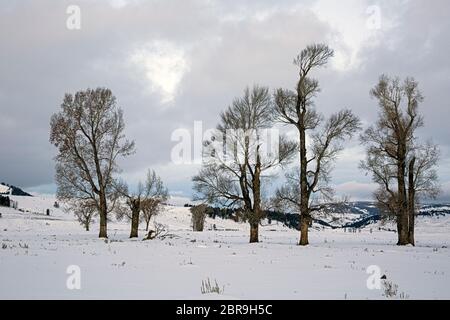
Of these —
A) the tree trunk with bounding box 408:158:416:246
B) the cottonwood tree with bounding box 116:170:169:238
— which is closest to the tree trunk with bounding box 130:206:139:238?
the cottonwood tree with bounding box 116:170:169:238

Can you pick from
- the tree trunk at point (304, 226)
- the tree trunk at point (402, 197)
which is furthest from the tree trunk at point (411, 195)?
the tree trunk at point (304, 226)

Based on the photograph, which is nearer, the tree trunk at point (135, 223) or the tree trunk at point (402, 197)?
the tree trunk at point (402, 197)

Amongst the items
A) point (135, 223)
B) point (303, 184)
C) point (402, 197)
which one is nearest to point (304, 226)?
point (303, 184)

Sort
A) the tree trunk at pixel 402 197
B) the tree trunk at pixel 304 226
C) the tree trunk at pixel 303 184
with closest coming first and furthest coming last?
1. the tree trunk at pixel 303 184
2. the tree trunk at pixel 304 226
3. the tree trunk at pixel 402 197

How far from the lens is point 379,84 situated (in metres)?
27.6

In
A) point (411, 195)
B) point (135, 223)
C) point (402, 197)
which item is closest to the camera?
point (402, 197)

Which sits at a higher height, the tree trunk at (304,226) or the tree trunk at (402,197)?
the tree trunk at (402,197)

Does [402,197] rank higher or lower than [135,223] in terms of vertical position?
higher

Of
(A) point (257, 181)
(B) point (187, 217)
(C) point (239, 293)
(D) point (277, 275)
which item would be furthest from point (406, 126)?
(B) point (187, 217)

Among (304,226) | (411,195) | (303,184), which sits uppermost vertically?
(303,184)

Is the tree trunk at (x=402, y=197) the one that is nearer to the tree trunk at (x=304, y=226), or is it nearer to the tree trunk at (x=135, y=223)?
the tree trunk at (x=304, y=226)

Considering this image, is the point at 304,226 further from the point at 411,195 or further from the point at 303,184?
the point at 411,195

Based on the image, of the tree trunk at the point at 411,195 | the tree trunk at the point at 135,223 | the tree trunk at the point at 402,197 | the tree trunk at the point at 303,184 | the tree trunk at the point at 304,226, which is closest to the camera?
the tree trunk at the point at 303,184
